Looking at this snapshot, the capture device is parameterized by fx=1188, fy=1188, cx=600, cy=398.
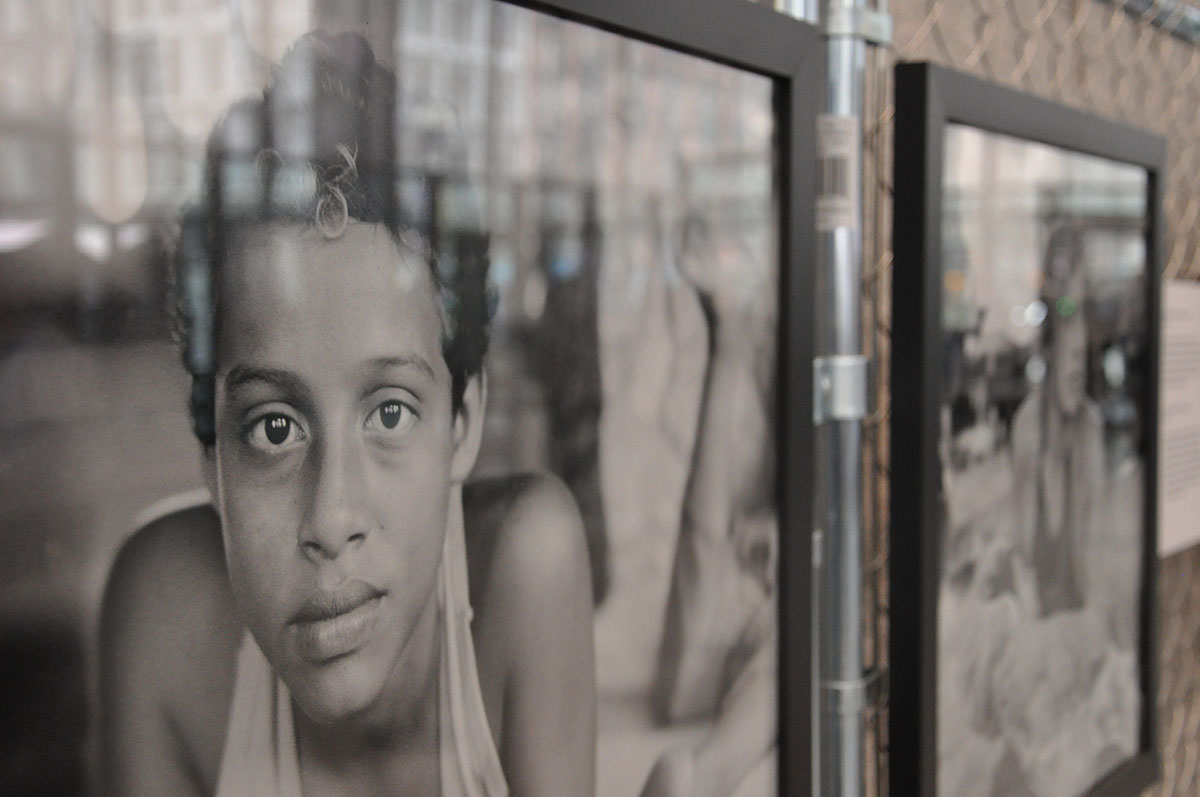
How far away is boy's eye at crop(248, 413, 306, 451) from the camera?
333mm

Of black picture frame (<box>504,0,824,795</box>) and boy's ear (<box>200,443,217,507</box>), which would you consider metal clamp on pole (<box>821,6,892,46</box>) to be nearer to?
black picture frame (<box>504,0,824,795</box>)

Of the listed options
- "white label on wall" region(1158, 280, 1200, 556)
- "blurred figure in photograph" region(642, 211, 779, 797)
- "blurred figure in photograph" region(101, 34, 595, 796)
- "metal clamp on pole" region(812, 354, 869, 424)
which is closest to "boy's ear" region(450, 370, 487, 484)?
"blurred figure in photograph" region(101, 34, 595, 796)

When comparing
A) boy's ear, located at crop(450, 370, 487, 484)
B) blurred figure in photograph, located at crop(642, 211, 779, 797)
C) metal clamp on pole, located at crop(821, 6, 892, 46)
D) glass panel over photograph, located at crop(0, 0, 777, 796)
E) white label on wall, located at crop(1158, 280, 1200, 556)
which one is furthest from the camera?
white label on wall, located at crop(1158, 280, 1200, 556)

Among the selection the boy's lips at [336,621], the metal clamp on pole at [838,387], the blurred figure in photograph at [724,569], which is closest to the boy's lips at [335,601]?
the boy's lips at [336,621]

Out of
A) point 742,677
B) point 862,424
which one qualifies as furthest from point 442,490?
point 862,424

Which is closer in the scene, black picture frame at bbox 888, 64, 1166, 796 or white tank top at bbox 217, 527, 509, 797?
white tank top at bbox 217, 527, 509, 797

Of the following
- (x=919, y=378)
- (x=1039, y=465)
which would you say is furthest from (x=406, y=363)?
(x=1039, y=465)

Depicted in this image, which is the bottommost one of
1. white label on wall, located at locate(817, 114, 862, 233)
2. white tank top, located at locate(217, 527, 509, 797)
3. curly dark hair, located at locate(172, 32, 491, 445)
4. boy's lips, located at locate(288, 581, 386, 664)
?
white tank top, located at locate(217, 527, 509, 797)

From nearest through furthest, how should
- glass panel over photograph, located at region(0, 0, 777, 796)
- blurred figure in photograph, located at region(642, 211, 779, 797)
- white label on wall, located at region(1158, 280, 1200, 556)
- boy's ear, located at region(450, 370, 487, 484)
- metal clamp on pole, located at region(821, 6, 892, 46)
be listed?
1. glass panel over photograph, located at region(0, 0, 777, 796)
2. boy's ear, located at region(450, 370, 487, 484)
3. blurred figure in photograph, located at region(642, 211, 779, 797)
4. metal clamp on pole, located at region(821, 6, 892, 46)
5. white label on wall, located at region(1158, 280, 1200, 556)

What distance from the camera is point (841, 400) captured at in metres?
0.61

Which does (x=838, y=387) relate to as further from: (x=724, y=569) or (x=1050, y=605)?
(x=1050, y=605)

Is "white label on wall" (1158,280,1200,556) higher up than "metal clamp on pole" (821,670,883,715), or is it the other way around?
"white label on wall" (1158,280,1200,556)

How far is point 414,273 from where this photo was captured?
14.7 inches

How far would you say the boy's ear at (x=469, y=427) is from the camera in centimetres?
39
